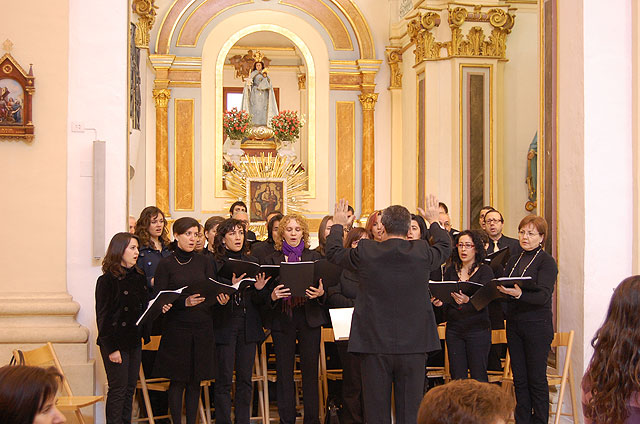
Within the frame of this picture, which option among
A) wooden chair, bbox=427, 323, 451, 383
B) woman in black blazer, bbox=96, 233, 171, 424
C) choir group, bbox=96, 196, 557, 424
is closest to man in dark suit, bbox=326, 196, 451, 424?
choir group, bbox=96, 196, 557, 424

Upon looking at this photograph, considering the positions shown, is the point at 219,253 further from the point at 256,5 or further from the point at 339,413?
the point at 256,5

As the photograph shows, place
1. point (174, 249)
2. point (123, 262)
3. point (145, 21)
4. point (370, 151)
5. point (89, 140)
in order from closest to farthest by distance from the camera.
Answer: point (123, 262), point (174, 249), point (89, 140), point (145, 21), point (370, 151)

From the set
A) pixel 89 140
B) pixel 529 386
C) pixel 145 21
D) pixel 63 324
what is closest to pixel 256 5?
pixel 145 21

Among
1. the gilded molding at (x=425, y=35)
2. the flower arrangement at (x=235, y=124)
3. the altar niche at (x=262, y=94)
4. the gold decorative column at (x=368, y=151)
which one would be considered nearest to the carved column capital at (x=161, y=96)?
the flower arrangement at (x=235, y=124)

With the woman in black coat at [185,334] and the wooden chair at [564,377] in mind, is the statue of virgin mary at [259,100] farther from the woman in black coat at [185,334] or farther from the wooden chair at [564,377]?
the wooden chair at [564,377]

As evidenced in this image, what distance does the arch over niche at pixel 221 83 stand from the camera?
13.0 meters

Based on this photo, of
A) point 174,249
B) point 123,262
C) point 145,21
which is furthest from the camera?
point 145,21

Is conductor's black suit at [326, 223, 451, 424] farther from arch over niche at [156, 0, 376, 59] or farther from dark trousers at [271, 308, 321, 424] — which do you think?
arch over niche at [156, 0, 376, 59]

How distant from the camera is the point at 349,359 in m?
6.43

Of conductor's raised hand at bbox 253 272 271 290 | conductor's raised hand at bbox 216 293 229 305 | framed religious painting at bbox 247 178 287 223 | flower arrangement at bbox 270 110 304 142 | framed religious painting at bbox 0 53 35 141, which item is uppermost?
flower arrangement at bbox 270 110 304 142

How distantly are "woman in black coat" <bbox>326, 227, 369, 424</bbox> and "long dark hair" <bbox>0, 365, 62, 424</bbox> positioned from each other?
3718mm

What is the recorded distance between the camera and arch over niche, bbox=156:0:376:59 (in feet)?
42.5

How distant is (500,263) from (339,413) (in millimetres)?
1847

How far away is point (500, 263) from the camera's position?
22.2ft
